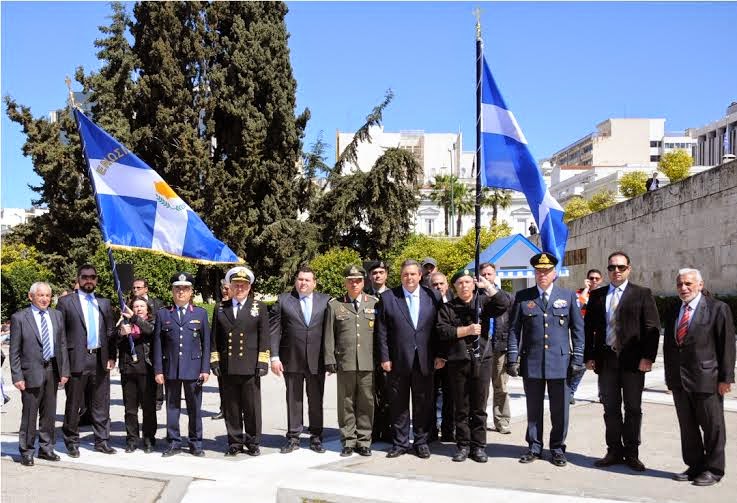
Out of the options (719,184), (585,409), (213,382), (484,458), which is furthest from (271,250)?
(484,458)

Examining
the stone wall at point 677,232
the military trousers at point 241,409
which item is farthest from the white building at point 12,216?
the military trousers at point 241,409

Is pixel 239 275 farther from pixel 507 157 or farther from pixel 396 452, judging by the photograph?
pixel 507 157

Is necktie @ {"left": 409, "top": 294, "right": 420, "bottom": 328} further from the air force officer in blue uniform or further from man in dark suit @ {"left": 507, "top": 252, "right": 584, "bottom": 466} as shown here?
the air force officer in blue uniform

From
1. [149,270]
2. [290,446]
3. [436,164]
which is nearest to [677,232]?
[149,270]

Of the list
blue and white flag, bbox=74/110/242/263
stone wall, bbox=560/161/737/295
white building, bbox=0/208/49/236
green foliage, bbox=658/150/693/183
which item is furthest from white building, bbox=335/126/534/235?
blue and white flag, bbox=74/110/242/263

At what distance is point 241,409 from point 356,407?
1.13m

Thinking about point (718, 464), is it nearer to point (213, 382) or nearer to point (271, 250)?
point (213, 382)

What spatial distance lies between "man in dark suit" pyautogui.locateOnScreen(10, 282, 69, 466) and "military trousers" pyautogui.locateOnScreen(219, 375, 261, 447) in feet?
5.13

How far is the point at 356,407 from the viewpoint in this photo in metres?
7.82

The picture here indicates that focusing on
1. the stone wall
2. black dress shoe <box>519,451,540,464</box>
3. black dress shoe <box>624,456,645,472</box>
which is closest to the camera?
black dress shoe <box>624,456,645,472</box>

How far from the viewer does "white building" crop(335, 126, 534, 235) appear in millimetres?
98062

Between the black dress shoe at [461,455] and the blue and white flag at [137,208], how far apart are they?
311cm

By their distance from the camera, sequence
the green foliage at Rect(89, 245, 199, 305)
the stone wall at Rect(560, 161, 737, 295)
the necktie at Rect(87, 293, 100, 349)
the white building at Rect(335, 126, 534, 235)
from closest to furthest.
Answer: the necktie at Rect(87, 293, 100, 349)
the stone wall at Rect(560, 161, 737, 295)
the green foliage at Rect(89, 245, 199, 305)
the white building at Rect(335, 126, 534, 235)

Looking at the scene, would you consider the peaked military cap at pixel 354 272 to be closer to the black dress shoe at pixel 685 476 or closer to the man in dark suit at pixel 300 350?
the man in dark suit at pixel 300 350
